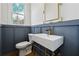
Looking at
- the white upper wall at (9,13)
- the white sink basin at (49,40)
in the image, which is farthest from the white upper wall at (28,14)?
the white sink basin at (49,40)

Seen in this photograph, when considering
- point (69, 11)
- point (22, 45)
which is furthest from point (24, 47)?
point (69, 11)

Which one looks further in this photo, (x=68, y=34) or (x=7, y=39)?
(x=7, y=39)

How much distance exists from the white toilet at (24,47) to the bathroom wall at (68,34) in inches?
7.1

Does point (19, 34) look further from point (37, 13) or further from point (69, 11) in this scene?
point (69, 11)

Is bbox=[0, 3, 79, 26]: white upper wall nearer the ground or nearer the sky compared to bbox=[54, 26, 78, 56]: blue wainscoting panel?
nearer the sky

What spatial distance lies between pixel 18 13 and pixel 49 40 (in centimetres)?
43

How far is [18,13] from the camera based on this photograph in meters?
1.02

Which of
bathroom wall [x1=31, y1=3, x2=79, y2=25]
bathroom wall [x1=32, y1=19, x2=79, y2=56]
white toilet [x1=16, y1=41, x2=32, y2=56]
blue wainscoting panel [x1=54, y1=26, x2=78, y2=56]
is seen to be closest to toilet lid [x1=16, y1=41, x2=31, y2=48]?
white toilet [x1=16, y1=41, x2=32, y2=56]

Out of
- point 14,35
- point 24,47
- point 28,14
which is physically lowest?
point 24,47

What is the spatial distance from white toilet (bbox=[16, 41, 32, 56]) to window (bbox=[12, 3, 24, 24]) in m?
0.22

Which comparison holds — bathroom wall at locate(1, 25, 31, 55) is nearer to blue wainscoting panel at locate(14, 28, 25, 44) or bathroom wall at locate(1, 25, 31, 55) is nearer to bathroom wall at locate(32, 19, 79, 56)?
blue wainscoting panel at locate(14, 28, 25, 44)

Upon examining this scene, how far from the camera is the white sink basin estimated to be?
32.0 inches

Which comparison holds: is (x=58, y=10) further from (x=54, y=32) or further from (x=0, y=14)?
(x=0, y=14)

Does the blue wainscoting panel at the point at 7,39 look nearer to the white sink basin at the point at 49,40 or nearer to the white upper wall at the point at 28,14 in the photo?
the white upper wall at the point at 28,14
